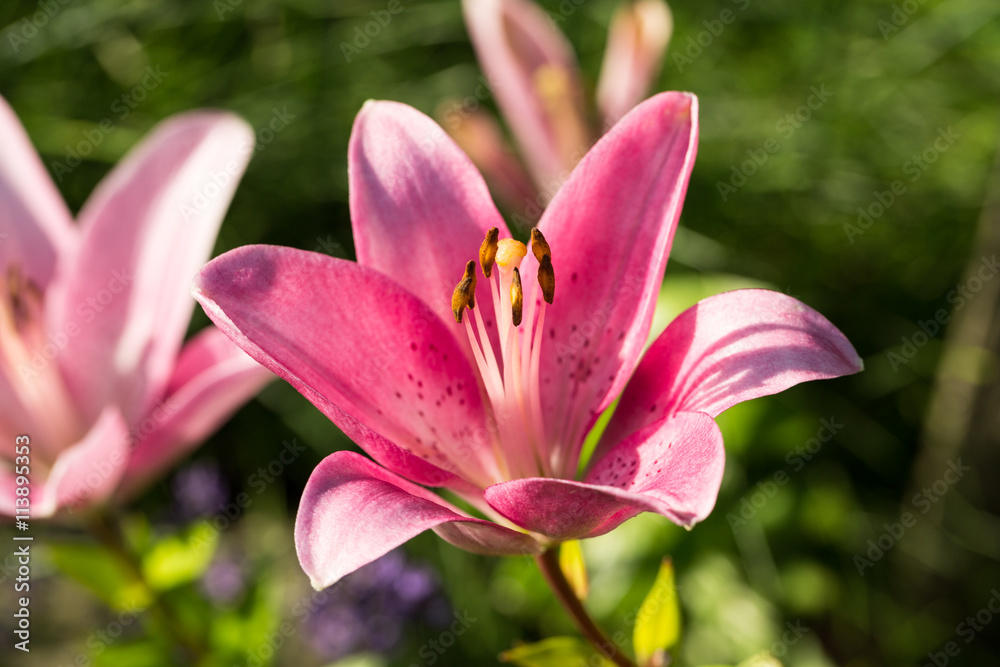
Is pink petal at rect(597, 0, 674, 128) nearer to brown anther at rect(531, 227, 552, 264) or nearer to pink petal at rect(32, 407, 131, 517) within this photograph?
brown anther at rect(531, 227, 552, 264)

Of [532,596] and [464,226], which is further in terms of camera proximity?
[532,596]

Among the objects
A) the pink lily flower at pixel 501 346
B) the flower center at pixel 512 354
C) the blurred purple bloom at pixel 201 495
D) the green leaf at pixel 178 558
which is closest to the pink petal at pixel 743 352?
the pink lily flower at pixel 501 346

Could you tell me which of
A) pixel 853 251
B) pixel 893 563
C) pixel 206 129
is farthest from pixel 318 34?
pixel 893 563

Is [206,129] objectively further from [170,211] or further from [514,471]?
[514,471]

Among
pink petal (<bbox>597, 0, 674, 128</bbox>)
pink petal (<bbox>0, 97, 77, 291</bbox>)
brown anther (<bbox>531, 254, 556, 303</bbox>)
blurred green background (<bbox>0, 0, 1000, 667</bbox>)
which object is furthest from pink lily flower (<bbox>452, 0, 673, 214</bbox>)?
brown anther (<bbox>531, 254, 556, 303</bbox>)

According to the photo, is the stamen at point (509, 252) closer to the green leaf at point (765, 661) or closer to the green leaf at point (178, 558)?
the green leaf at point (765, 661)

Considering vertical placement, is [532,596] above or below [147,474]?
below
